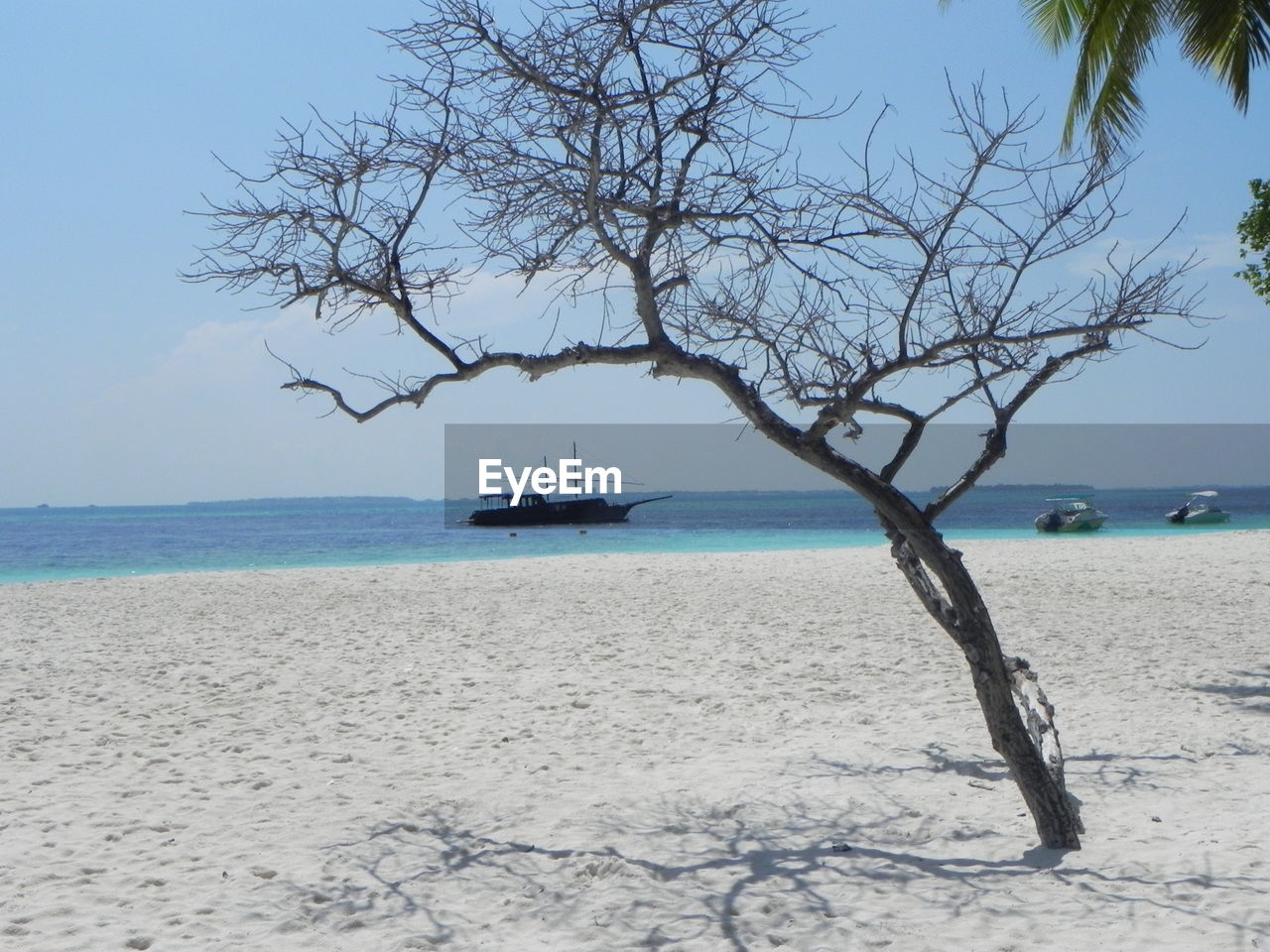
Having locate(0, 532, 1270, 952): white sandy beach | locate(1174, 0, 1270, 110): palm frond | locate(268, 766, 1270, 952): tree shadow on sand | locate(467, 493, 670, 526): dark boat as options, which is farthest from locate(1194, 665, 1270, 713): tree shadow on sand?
locate(467, 493, 670, 526): dark boat

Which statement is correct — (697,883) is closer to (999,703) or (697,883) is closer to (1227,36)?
(999,703)

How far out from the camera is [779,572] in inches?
648

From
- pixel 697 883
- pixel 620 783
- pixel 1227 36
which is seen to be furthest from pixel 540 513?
pixel 697 883

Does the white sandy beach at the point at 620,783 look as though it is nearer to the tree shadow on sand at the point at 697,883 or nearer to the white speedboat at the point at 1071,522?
the tree shadow on sand at the point at 697,883

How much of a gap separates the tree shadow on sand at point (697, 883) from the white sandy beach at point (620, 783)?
2 centimetres

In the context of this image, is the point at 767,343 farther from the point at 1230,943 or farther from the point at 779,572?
the point at 779,572

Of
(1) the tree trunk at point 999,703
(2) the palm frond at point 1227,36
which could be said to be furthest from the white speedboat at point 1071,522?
(1) the tree trunk at point 999,703

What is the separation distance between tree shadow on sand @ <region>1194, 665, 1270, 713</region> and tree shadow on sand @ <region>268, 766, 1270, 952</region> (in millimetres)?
3327

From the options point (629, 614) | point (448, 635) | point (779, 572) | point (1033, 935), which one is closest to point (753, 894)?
point (1033, 935)

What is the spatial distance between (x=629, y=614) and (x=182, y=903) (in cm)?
786

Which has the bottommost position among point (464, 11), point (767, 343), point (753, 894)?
point (753, 894)

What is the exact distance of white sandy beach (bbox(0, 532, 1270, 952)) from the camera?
367cm

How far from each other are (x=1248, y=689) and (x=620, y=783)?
15.3 ft

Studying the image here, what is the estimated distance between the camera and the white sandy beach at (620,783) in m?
3.67
